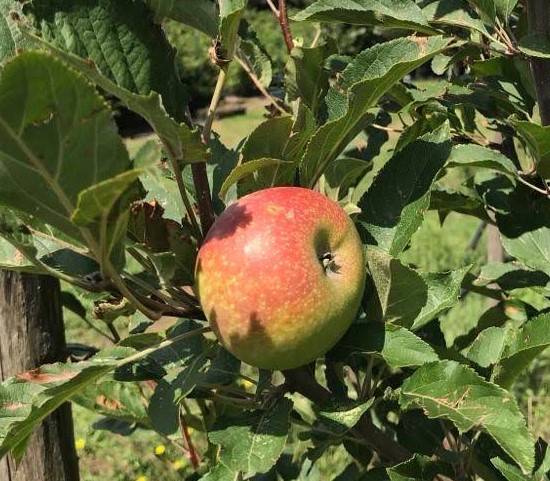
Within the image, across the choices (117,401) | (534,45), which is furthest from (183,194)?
(117,401)

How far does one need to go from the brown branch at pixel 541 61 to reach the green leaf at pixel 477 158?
118 mm

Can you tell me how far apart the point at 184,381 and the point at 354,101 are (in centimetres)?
36

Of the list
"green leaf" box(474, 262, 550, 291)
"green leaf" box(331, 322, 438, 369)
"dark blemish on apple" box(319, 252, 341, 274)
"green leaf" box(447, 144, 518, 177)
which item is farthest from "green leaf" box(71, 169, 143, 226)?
"green leaf" box(474, 262, 550, 291)

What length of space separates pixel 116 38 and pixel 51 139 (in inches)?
9.1

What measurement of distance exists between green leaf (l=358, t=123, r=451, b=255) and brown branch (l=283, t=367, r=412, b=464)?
0.19 m

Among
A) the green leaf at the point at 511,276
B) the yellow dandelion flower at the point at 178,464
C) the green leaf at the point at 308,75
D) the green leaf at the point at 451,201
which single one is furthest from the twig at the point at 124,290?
the yellow dandelion flower at the point at 178,464

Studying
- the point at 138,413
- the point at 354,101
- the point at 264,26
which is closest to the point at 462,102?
the point at 354,101

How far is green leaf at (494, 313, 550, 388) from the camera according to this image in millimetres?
878

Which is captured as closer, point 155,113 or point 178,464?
point 155,113

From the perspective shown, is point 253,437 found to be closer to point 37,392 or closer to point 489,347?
point 37,392

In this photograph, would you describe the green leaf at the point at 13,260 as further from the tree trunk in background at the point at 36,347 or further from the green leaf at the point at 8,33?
the tree trunk in background at the point at 36,347

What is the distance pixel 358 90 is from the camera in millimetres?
810

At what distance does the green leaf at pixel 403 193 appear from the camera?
91cm

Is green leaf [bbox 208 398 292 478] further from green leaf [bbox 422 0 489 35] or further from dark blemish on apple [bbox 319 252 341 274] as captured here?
green leaf [bbox 422 0 489 35]
